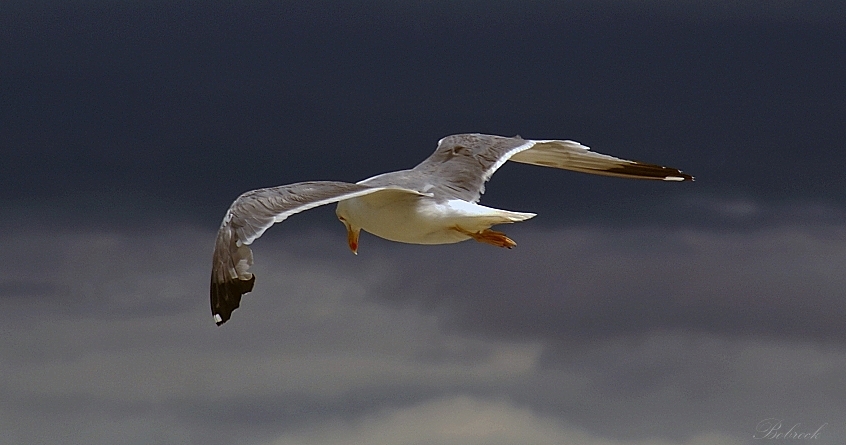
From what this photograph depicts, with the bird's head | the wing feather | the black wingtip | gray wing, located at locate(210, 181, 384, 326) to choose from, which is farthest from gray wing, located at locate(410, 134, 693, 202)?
the black wingtip

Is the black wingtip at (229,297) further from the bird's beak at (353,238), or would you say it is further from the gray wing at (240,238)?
the bird's beak at (353,238)

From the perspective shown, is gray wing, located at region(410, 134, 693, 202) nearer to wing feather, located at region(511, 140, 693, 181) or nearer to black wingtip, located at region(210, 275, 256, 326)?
wing feather, located at region(511, 140, 693, 181)

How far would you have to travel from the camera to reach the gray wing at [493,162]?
20594mm

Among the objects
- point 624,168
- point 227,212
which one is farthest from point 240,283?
point 624,168

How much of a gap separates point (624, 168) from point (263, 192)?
847 centimetres

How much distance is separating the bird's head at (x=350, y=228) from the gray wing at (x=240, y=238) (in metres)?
2.65

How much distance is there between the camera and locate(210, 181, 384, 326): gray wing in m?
16.7

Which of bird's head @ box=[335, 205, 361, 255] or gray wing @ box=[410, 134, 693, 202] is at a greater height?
gray wing @ box=[410, 134, 693, 202]

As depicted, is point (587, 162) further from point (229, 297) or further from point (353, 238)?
point (229, 297)

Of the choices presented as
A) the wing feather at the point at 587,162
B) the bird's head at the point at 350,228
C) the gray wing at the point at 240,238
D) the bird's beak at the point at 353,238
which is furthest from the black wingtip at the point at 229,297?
the wing feather at the point at 587,162

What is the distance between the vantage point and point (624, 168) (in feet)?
78.8

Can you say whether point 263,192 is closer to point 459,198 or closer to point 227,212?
point 227,212

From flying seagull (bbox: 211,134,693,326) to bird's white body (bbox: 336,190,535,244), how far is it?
0.04 ft

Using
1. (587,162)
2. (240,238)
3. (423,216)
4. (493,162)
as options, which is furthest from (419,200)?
(587,162)
